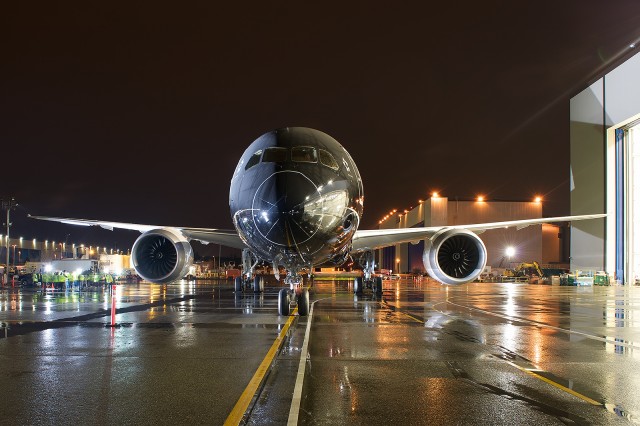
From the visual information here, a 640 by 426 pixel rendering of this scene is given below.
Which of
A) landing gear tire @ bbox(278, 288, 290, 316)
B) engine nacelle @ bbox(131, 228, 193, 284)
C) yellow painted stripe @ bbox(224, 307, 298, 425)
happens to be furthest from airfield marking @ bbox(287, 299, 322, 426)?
engine nacelle @ bbox(131, 228, 193, 284)

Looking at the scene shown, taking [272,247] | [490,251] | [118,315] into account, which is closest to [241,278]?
[118,315]

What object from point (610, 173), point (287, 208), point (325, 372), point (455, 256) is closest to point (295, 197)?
point (287, 208)

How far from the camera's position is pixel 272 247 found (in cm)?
1273

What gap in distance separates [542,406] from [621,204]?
49.5 m

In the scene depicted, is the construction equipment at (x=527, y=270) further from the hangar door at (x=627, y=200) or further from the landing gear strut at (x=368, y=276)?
the landing gear strut at (x=368, y=276)

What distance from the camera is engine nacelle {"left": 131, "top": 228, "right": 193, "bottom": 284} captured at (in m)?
17.4

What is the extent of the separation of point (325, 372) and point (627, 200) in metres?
49.1

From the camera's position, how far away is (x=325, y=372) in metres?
7.72

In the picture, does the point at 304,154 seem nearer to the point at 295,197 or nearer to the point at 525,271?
the point at 295,197

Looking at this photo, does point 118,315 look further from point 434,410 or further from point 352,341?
point 434,410

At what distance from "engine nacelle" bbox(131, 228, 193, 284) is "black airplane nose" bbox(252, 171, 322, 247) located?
6.12 metres

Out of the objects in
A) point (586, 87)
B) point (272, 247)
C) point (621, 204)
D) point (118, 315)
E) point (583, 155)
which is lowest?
point (118, 315)

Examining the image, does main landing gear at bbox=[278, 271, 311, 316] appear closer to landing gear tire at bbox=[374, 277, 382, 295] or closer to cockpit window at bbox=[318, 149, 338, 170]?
cockpit window at bbox=[318, 149, 338, 170]

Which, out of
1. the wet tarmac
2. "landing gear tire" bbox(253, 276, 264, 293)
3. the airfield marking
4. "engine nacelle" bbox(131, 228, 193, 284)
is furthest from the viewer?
"landing gear tire" bbox(253, 276, 264, 293)
